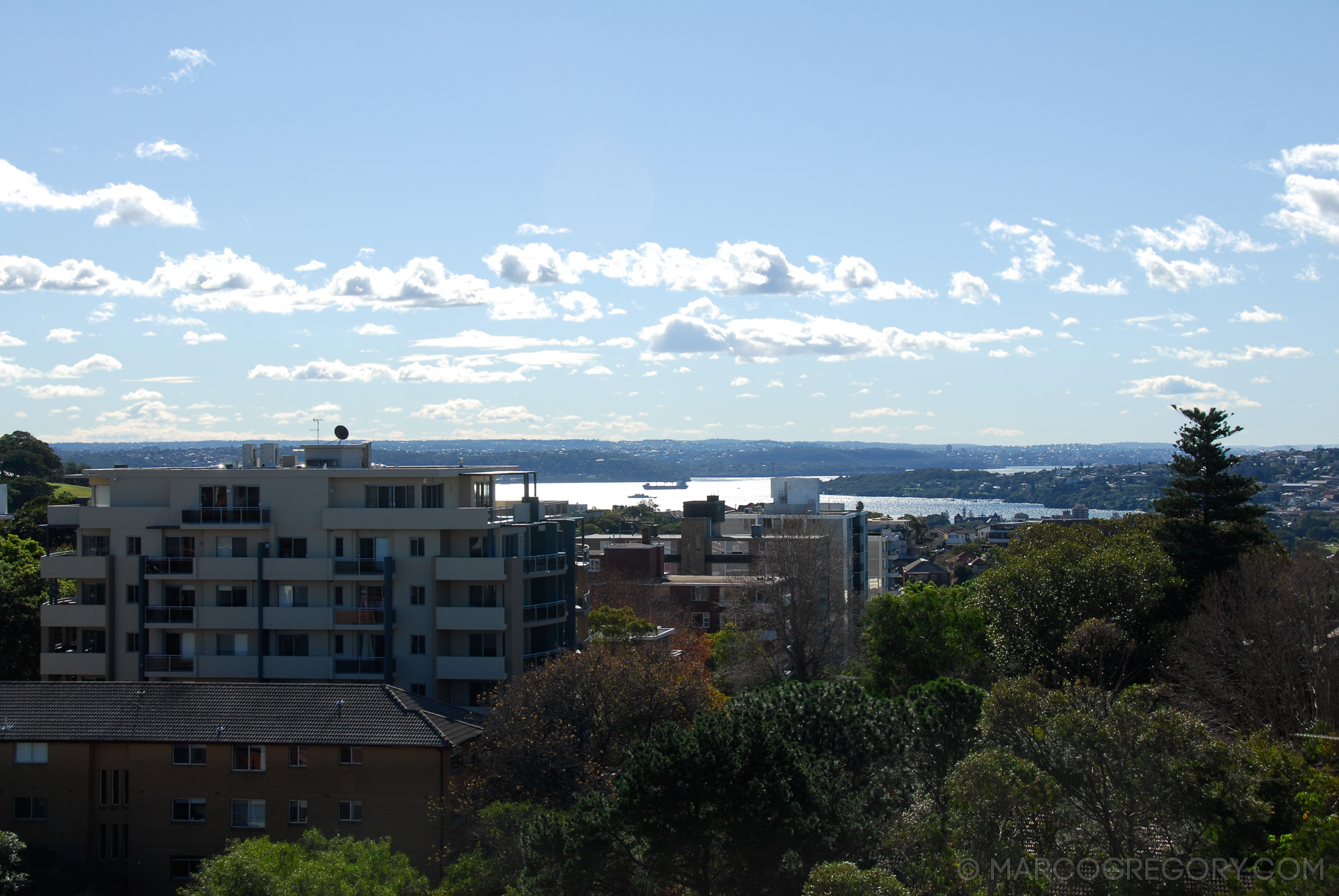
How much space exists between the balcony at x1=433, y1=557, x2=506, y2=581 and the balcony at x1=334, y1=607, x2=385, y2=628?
2868 millimetres

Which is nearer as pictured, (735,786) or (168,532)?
(735,786)

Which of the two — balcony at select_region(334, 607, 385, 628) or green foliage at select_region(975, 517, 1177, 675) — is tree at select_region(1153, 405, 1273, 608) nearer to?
green foliage at select_region(975, 517, 1177, 675)

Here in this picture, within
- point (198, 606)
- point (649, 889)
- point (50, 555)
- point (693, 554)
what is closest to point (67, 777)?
point (198, 606)

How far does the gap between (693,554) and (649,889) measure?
69.7 metres

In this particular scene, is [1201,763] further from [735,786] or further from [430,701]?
[430,701]

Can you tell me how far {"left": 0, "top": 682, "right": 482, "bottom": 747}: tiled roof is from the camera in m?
37.8

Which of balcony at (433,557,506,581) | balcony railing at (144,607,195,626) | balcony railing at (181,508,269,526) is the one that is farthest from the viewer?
balcony railing at (181,508,269,526)

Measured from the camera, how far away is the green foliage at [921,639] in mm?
56094

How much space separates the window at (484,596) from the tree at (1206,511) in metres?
28.6

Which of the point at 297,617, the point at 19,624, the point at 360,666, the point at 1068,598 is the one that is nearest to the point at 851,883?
the point at 1068,598

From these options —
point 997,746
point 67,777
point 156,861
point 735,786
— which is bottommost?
point 156,861

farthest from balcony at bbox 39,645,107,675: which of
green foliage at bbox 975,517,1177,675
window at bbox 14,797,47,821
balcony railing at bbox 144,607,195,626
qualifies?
green foliage at bbox 975,517,1177,675

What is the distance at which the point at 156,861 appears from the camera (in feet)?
125

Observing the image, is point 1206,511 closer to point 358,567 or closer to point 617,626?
point 617,626
